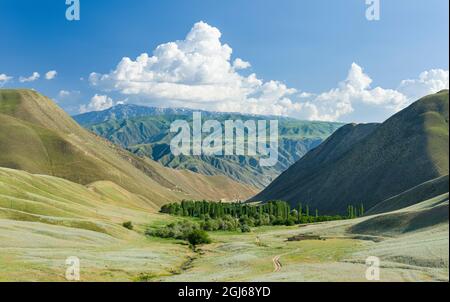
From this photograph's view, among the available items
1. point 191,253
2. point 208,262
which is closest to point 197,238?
point 191,253

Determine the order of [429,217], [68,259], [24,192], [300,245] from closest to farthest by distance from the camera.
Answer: [68,259] → [429,217] → [300,245] → [24,192]

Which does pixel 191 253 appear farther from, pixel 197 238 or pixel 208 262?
pixel 208 262

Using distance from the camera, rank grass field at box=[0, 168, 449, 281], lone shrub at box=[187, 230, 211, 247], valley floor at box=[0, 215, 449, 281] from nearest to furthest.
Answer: valley floor at box=[0, 215, 449, 281], grass field at box=[0, 168, 449, 281], lone shrub at box=[187, 230, 211, 247]

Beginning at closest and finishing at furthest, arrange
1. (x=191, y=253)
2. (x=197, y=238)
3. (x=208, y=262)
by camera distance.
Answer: (x=208, y=262)
(x=191, y=253)
(x=197, y=238)

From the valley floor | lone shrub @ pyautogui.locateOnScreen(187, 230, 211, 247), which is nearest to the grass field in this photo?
the valley floor

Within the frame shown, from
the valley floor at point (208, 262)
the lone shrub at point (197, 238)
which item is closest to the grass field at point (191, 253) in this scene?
the valley floor at point (208, 262)

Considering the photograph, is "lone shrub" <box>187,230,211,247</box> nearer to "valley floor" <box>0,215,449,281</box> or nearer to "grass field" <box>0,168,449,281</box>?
"grass field" <box>0,168,449,281</box>

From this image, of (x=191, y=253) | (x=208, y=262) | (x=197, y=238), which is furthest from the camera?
(x=197, y=238)

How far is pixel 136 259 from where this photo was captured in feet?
290

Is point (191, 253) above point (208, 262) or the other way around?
the other way around
